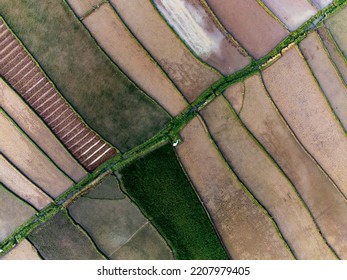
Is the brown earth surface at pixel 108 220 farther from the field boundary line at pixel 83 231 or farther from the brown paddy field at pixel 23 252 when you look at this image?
the brown paddy field at pixel 23 252

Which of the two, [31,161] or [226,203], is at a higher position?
[31,161]

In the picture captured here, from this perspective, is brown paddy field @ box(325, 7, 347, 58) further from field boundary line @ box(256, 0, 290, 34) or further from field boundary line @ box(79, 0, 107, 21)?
field boundary line @ box(79, 0, 107, 21)

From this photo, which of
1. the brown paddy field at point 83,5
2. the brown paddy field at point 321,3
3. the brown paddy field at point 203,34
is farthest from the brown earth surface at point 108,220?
the brown paddy field at point 321,3

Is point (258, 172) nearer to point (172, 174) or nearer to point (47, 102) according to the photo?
point (172, 174)

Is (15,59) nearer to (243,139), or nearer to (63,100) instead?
(63,100)

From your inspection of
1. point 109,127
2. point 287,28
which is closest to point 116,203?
point 109,127

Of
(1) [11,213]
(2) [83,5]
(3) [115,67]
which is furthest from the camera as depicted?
(1) [11,213]

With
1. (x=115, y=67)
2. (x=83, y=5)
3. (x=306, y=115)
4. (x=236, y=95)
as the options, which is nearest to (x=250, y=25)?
(x=236, y=95)
